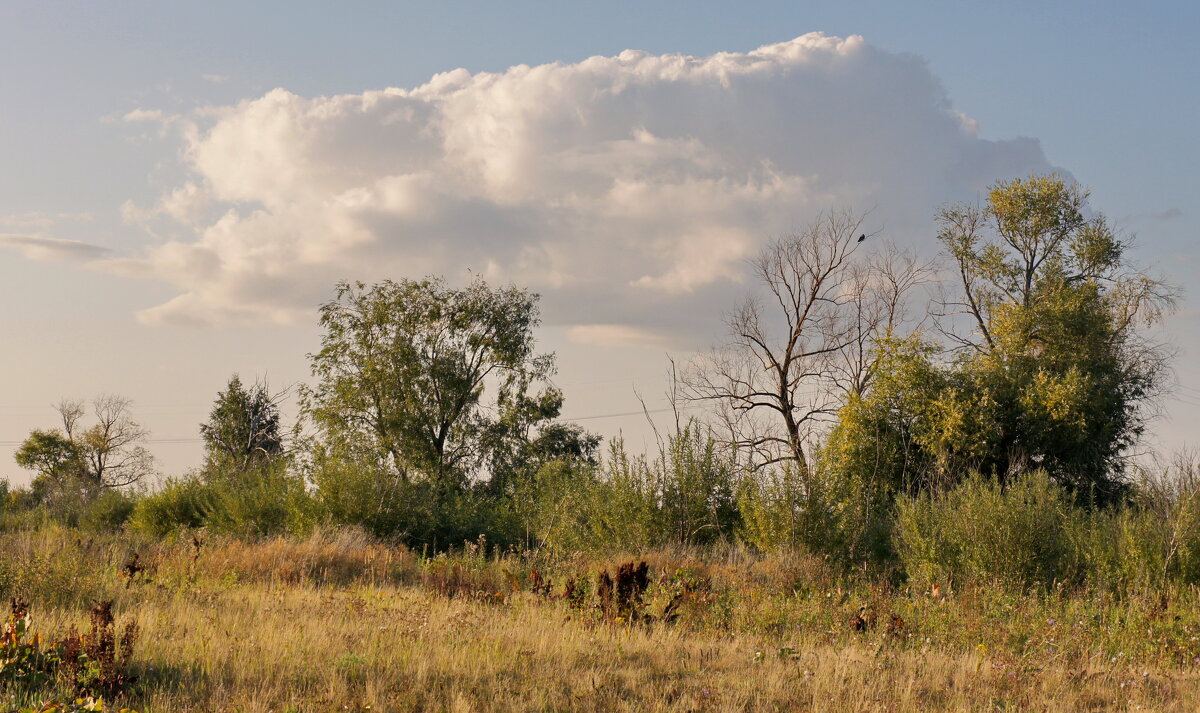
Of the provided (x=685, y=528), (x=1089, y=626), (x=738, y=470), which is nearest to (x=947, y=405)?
(x=738, y=470)

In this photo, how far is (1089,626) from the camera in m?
10.1

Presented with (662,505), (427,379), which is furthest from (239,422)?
(662,505)

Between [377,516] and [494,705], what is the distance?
A: 13.8 meters

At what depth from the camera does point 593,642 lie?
8.23 metres

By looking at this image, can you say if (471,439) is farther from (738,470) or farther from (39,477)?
(39,477)

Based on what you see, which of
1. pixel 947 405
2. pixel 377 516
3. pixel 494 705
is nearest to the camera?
pixel 494 705

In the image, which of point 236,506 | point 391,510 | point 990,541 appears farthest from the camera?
point 391,510

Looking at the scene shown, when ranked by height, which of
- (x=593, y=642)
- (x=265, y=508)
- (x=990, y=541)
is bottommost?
(x=593, y=642)

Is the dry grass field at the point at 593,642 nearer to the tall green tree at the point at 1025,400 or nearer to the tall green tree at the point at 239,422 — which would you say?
the tall green tree at the point at 1025,400

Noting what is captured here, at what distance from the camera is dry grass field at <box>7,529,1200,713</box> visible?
6793mm

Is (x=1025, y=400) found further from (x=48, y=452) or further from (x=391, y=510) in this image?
(x=48, y=452)

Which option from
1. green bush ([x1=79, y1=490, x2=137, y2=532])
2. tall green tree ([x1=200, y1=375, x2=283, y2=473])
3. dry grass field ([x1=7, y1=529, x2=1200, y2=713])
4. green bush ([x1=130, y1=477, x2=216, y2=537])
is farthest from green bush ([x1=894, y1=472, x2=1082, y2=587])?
tall green tree ([x1=200, y1=375, x2=283, y2=473])

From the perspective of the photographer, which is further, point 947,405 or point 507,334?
point 507,334

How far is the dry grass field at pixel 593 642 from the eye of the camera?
679 centimetres
